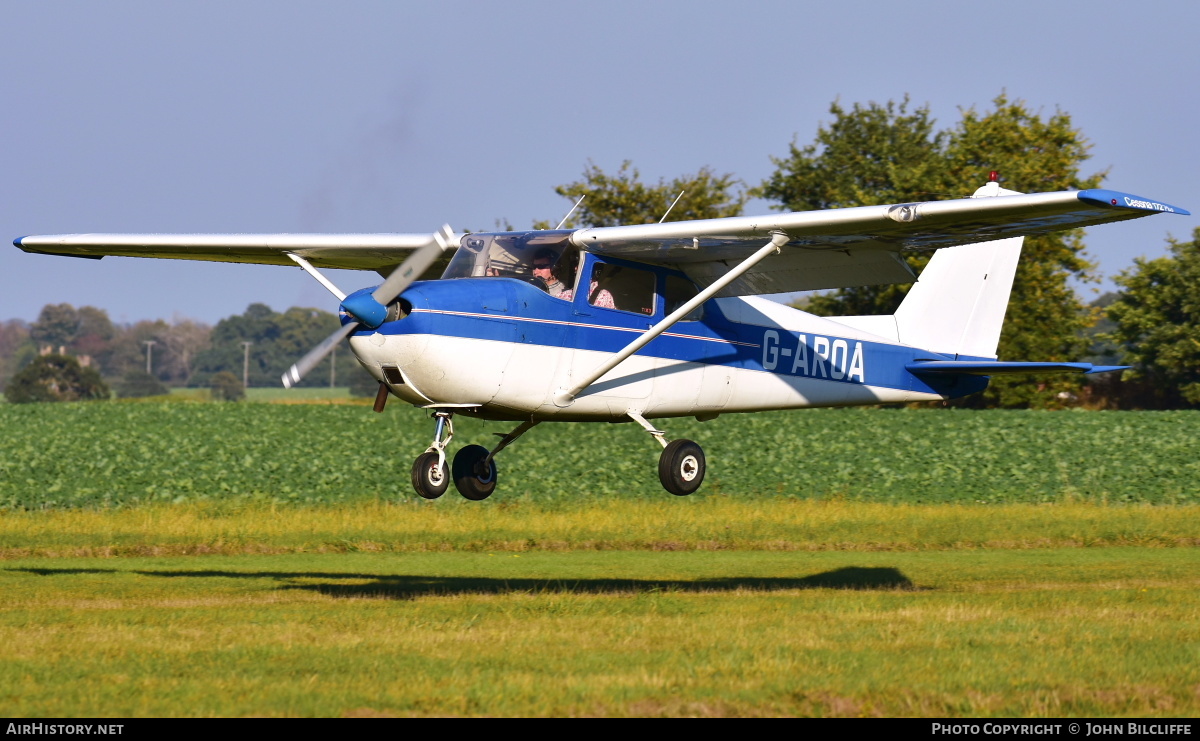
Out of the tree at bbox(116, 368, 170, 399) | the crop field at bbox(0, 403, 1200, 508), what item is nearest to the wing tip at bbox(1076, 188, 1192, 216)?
the crop field at bbox(0, 403, 1200, 508)

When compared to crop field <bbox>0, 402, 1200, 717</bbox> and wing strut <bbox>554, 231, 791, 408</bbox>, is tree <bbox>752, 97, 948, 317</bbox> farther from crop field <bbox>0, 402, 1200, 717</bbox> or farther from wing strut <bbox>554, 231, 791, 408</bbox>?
wing strut <bbox>554, 231, 791, 408</bbox>

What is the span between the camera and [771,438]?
32562 millimetres

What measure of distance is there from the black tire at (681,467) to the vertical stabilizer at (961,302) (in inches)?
171

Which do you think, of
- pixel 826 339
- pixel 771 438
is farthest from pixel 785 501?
pixel 826 339

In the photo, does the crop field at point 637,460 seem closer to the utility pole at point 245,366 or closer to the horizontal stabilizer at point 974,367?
the horizontal stabilizer at point 974,367

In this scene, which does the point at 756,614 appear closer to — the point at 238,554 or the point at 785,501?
the point at 238,554

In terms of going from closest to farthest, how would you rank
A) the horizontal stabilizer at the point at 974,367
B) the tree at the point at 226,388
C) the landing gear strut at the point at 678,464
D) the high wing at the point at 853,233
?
the high wing at the point at 853,233, the landing gear strut at the point at 678,464, the horizontal stabilizer at the point at 974,367, the tree at the point at 226,388

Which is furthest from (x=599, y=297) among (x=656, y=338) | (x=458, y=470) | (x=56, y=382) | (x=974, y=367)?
(x=56, y=382)

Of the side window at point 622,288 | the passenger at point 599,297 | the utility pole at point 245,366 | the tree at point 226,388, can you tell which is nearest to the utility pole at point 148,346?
the utility pole at point 245,366

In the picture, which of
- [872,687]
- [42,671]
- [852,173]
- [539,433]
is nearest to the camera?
[872,687]

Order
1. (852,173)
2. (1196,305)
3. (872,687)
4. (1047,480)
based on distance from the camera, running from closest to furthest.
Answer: (872,687) → (1047,480) → (1196,305) → (852,173)

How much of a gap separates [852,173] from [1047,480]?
31.1 meters

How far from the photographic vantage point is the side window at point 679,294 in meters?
14.1

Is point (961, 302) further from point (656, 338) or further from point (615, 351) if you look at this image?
point (615, 351)
